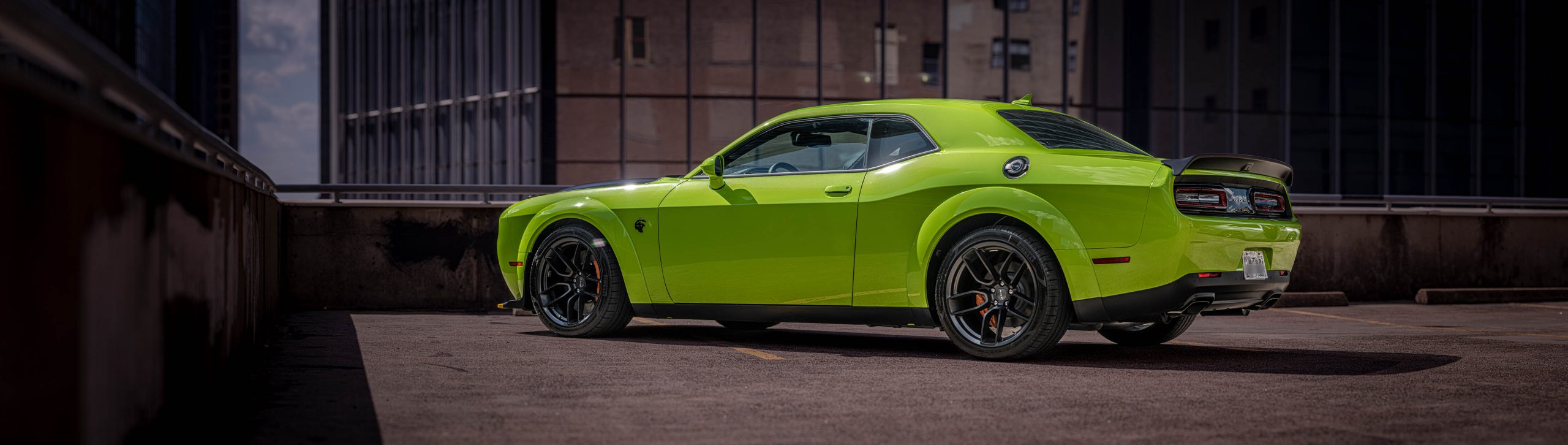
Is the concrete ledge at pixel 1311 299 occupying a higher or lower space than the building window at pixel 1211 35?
lower

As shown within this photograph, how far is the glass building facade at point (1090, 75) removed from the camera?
1125 inches

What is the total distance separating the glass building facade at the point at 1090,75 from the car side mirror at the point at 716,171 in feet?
65.7

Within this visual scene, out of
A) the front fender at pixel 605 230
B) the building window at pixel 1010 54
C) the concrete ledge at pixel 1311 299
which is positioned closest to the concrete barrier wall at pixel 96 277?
the front fender at pixel 605 230

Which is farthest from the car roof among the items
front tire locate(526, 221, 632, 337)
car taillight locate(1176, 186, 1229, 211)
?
front tire locate(526, 221, 632, 337)

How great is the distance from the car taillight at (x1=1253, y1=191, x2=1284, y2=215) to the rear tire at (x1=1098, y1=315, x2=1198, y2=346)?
3.52 ft

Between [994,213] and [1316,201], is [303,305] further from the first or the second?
[1316,201]

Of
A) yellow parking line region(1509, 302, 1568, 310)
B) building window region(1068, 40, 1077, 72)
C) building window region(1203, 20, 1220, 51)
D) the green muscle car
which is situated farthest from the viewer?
building window region(1203, 20, 1220, 51)

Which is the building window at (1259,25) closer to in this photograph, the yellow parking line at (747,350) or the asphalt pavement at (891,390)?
the asphalt pavement at (891,390)

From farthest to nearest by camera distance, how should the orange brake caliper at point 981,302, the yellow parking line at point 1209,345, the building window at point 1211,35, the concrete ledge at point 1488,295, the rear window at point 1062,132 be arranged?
the building window at point 1211,35
the concrete ledge at point 1488,295
the yellow parking line at point 1209,345
the rear window at point 1062,132
the orange brake caliper at point 981,302

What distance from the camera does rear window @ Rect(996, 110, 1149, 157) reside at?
7.00m

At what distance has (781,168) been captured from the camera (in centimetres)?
772

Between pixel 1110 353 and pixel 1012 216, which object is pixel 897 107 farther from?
pixel 1110 353

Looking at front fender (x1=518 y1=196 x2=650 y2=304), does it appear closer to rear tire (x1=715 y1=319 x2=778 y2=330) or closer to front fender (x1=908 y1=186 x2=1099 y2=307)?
rear tire (x1=715 y1=319 x2=778 y2=330)

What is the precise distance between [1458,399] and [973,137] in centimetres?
259
